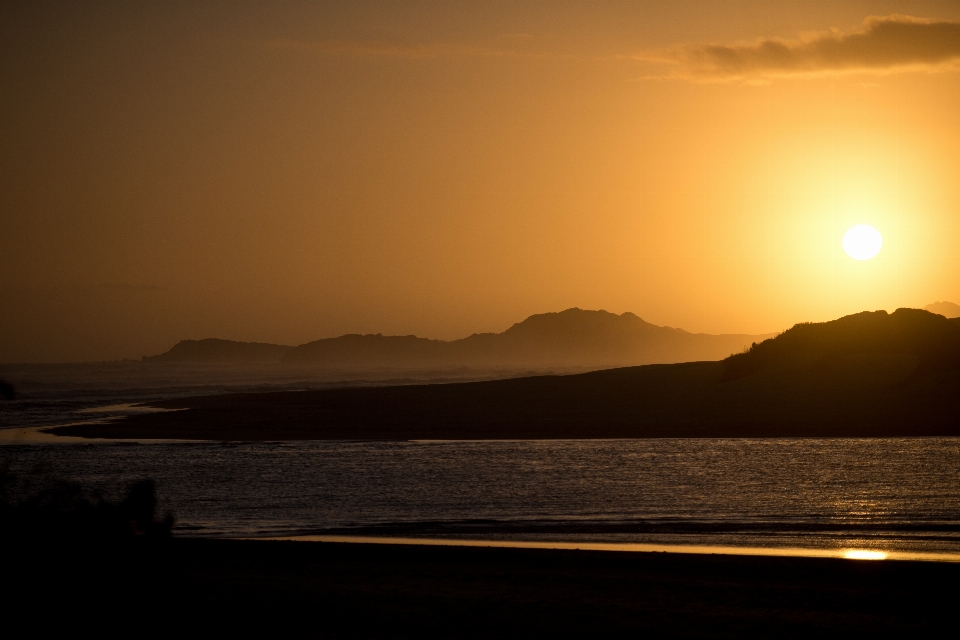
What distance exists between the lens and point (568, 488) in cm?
1914

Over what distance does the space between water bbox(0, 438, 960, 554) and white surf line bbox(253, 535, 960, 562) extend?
12.9 inches

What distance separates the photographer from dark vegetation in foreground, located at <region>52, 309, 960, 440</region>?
30766 millimetres

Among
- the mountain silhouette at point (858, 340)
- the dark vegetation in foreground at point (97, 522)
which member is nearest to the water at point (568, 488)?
the dark vegetation in foreground at point (97, 522)

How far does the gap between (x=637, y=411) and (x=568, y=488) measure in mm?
15999

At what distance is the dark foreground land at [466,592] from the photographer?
8055 mm

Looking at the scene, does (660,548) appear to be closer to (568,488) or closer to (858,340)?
(568,488)

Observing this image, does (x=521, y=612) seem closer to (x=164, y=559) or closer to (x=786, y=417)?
(x=164, y=559)

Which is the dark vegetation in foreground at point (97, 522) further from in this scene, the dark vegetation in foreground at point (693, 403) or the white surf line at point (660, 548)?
the dark vegetation in foreground at point (693, 403)

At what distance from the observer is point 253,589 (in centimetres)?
1112

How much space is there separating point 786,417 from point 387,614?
24305mm

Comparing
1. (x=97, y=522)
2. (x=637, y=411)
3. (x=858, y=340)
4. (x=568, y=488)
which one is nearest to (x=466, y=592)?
(x=97, y=522)

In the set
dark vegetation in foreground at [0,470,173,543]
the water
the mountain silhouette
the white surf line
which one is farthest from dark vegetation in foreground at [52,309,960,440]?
dark vegetation in foreground at [0,470,173,543]

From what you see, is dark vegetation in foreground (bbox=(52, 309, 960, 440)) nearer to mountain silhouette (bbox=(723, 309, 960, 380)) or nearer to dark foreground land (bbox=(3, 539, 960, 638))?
mountain silhouette (bbox=(723, 309, 960, 380))

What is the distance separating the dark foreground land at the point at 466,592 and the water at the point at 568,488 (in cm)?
202
